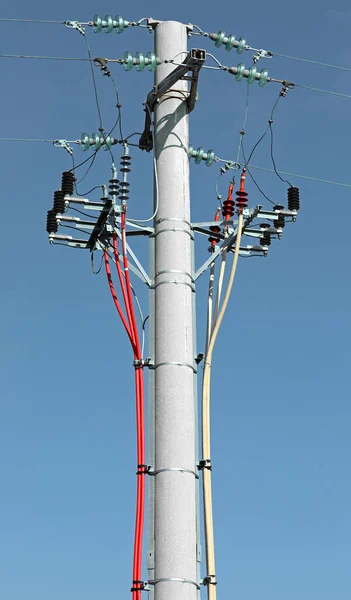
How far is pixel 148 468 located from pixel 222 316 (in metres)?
2.69

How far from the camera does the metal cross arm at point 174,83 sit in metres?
16.0

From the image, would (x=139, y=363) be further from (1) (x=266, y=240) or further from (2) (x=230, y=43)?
(2) (x=230, y=43)

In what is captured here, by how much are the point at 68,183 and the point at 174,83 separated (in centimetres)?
217

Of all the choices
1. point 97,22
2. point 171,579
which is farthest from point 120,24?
point 171,579

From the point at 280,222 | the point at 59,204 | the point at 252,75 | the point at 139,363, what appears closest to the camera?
the point at 139,363

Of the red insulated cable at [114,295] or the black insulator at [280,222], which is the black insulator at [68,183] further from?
the black insulator at [280,222]

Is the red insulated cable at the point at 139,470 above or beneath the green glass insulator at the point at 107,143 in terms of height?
beneath

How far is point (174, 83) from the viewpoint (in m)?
16.8

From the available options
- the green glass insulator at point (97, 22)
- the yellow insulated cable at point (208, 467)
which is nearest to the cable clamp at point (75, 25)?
the green glass insulator at point (97, 22)

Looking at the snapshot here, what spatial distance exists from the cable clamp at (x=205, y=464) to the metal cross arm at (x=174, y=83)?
517 cm

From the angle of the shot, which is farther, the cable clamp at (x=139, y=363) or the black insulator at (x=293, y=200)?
the black insulator at (x=293, y=200)

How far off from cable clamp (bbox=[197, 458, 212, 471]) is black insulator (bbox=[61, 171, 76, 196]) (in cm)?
454

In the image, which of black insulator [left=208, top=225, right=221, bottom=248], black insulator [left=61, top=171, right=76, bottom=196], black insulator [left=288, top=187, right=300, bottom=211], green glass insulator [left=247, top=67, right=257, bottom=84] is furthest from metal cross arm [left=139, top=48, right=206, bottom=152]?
black insulator [left=288, top=187, right=300, bottom=211]

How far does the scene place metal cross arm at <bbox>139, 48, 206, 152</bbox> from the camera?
1597 cm
